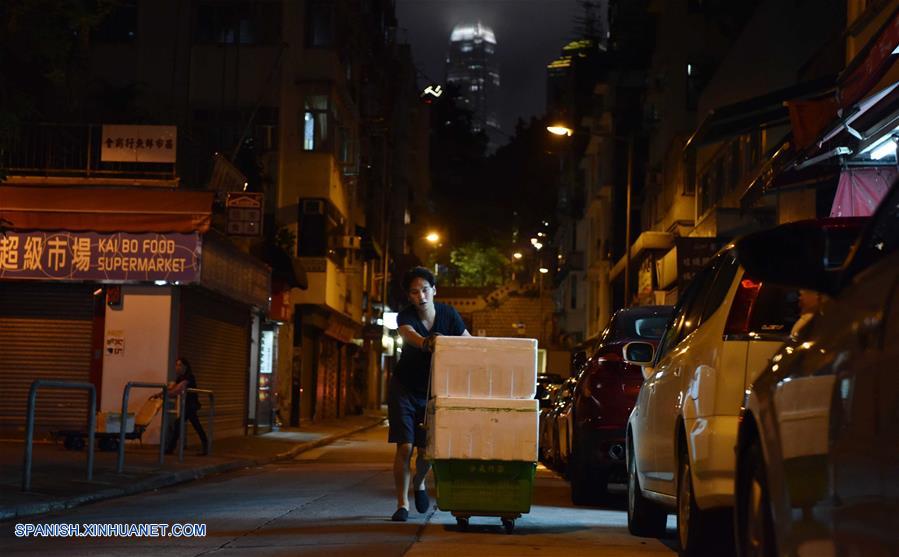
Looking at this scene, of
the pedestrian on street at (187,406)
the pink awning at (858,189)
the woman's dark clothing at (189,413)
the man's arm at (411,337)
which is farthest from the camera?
the woman's dark clothing at (189,413)

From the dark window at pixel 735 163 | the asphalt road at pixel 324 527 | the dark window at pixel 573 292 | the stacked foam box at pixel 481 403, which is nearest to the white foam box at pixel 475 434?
the stacked foam box at pixel 481 403

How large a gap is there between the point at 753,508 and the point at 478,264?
343ft

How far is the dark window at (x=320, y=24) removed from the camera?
37.0m

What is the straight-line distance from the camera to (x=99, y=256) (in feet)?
Answer: 77.0

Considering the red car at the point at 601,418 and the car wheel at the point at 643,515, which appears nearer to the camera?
the car wheel at the point at 643,515

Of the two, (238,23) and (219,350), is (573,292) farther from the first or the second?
(219,350)

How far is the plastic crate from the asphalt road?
22cm

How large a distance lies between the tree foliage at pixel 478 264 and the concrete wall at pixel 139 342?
86.0 m

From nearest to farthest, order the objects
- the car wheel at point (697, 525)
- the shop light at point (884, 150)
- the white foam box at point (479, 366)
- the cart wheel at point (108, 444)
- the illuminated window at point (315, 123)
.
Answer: the car wheel at point (697, 525) < the white foam box at point (479, 366) < the shop light at point (884, 150) < the cart wheel at point (108, 444) < the illuminated window at point (315, 123)

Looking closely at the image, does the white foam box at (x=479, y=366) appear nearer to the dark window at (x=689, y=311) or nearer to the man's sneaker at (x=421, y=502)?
the dark window at (x=689, y=311)

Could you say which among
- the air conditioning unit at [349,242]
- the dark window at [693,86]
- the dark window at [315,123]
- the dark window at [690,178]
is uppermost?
the dark window at [693,86]

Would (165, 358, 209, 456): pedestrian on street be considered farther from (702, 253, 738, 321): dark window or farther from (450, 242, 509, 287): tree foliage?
(450, 242, 509, 287): tree foliage

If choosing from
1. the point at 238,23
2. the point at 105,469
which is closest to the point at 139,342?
the point at 105,469

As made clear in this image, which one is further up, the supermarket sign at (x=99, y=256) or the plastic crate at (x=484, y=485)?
the supermarket sign at (x=99, y=256)
